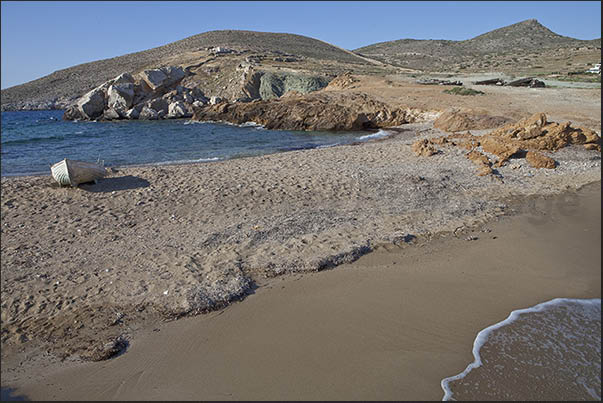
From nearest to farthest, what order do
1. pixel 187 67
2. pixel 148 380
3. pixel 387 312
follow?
1. pixel 148 380
2. pixel 387 312
3. pixel 187 67

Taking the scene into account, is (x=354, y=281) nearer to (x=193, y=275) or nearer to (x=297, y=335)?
(x=297, y=335)

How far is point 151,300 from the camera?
15.9 ft

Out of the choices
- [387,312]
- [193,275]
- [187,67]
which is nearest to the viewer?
[387,312]

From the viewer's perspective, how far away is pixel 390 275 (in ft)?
18.3

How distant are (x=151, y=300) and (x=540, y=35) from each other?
10445 centimetres

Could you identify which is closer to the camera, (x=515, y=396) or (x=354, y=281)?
(x=515, y=396)

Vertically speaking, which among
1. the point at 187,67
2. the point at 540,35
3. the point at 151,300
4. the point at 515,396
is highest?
the point at 540,35

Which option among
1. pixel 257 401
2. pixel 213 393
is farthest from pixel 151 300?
pixel 257 401

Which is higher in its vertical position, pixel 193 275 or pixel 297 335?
pixel 193 275

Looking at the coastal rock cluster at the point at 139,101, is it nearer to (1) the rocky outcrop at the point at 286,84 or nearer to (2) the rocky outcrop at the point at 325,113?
(1) the rocky outcrop at the point at 286,84

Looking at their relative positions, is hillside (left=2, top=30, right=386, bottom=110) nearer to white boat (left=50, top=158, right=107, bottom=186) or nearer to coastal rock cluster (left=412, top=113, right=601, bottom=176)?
coastal rock cluster (left=412, top=113, right=601, bottom=176)

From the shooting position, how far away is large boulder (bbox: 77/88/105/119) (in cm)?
3397

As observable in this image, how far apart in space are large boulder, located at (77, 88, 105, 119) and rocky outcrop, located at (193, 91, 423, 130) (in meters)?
14.0

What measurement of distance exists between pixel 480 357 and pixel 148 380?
3284 mm
